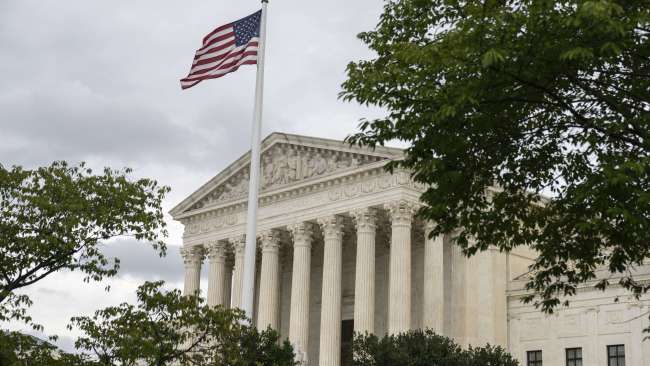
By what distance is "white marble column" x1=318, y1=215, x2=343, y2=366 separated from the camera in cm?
4994

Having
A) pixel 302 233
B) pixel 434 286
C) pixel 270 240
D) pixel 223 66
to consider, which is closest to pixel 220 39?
pixel 223 66

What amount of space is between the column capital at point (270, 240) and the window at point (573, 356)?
1776 cm

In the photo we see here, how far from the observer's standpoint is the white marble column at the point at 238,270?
2254 inches

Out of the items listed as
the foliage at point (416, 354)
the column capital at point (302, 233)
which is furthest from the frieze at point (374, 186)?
the foliage at point (416, 354)

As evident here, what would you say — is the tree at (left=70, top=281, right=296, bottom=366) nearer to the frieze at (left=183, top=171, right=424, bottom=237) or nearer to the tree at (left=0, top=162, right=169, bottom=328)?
the tree at (left=0, top=162, right=169, bottom=328)

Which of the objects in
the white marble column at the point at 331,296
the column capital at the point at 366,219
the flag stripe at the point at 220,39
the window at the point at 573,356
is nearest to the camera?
the flag stripe at the point at 220,39

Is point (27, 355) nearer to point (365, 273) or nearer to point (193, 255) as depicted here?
point (365, 273)

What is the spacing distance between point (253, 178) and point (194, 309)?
19.2 feet

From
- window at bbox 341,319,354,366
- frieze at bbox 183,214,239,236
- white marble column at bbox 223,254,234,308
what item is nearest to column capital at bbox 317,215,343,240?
window at bbox 341,319,354,366

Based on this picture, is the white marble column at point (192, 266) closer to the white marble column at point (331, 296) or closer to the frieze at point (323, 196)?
the frieze at point (323, 196)

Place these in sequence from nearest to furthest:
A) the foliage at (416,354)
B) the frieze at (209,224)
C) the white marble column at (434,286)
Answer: the foliage at (416,354), the white marble column at (434,286), the frieze at (209,224)

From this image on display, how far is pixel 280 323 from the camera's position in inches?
2415

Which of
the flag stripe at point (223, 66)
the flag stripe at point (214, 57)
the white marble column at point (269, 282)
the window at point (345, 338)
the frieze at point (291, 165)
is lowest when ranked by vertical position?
the window at point (345, 338)

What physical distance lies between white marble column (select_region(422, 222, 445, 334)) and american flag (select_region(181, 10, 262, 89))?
19.6 metres
